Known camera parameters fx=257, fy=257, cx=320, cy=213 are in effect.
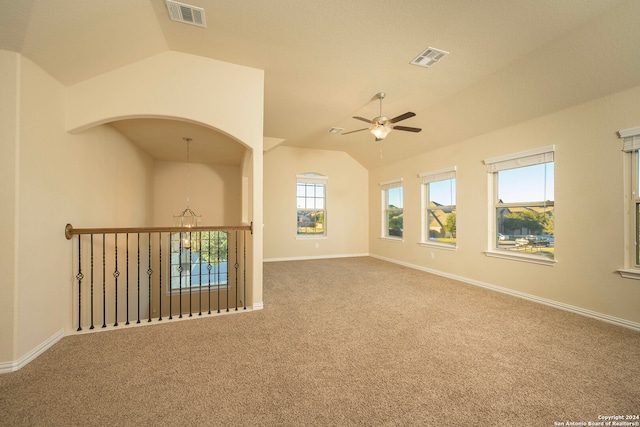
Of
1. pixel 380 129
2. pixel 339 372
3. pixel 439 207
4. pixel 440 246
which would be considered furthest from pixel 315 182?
pixel 339 372

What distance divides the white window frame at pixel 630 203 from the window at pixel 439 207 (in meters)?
2.17

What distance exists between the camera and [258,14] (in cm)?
233

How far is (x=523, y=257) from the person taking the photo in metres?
3.68

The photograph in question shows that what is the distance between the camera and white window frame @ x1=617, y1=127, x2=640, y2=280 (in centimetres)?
272

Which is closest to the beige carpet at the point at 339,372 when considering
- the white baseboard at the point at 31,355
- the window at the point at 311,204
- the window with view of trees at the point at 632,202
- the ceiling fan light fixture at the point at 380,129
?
the white baseboard at the point at 31,355

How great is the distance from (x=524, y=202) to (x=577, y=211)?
2.18 ft

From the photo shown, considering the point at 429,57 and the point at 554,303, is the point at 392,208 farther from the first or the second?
the point at 429,57

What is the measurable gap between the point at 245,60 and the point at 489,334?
13.1 feet

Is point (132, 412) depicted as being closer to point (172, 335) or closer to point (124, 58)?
point (172, 335)

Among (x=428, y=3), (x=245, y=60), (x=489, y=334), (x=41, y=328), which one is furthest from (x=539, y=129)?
(x=41, y=328)

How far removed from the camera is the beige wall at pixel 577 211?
2.79 m

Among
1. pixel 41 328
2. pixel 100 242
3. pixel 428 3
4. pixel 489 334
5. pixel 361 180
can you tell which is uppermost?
pixel 428 3

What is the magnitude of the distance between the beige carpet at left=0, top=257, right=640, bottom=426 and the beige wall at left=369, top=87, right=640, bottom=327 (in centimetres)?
39

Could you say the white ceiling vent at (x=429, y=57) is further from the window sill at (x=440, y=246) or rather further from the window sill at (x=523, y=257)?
the window sill at (x=440, y=246)
